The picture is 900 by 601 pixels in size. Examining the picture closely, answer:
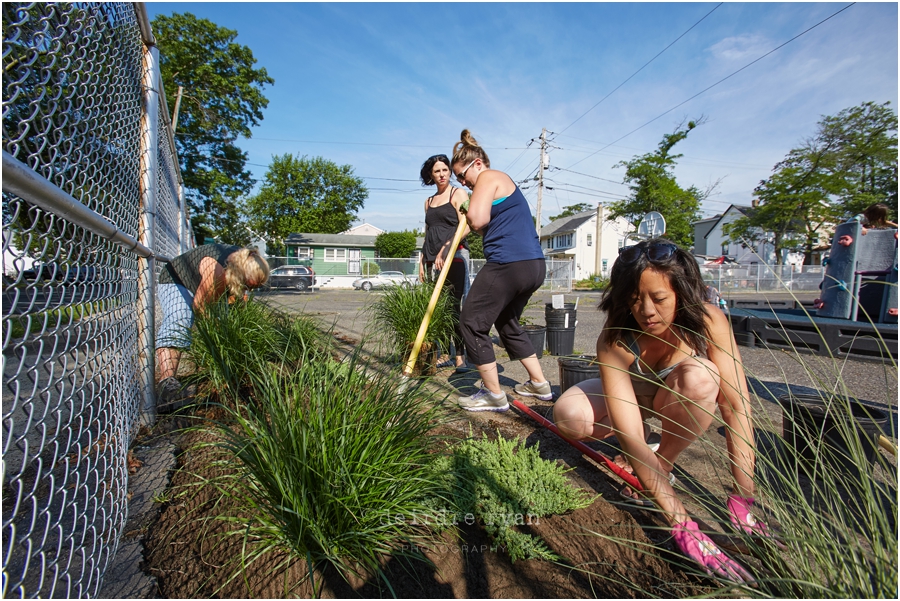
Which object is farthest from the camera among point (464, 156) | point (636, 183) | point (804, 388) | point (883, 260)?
point (636, 183)

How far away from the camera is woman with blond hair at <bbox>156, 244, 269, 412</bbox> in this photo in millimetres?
3207

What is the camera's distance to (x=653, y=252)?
1.74m

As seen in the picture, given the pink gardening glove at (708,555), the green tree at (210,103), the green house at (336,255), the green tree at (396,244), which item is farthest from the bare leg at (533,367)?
the green tree at (396,244)

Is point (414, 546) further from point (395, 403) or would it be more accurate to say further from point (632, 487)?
point (632, 487)

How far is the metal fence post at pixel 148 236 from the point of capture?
8.09 feet

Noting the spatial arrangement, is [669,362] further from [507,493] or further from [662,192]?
[662,192]

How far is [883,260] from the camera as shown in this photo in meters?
5.00

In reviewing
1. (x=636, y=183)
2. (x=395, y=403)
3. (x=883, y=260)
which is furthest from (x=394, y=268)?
(x=395, y=403)

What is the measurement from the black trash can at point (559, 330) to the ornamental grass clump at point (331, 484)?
3224 mm

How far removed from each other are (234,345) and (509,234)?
1.80 metres

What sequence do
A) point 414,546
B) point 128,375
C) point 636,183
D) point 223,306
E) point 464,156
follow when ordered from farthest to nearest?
1. point 636,183
2. point 464,156
3. point 223,306
4. point 128,375
5. point 414,546

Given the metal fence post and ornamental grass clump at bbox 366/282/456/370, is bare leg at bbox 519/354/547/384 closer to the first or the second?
ornamental grass clump at bbox 366/282/456/370

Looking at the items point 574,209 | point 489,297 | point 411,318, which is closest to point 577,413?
point 489,297

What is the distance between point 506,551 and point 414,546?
0.31 m
